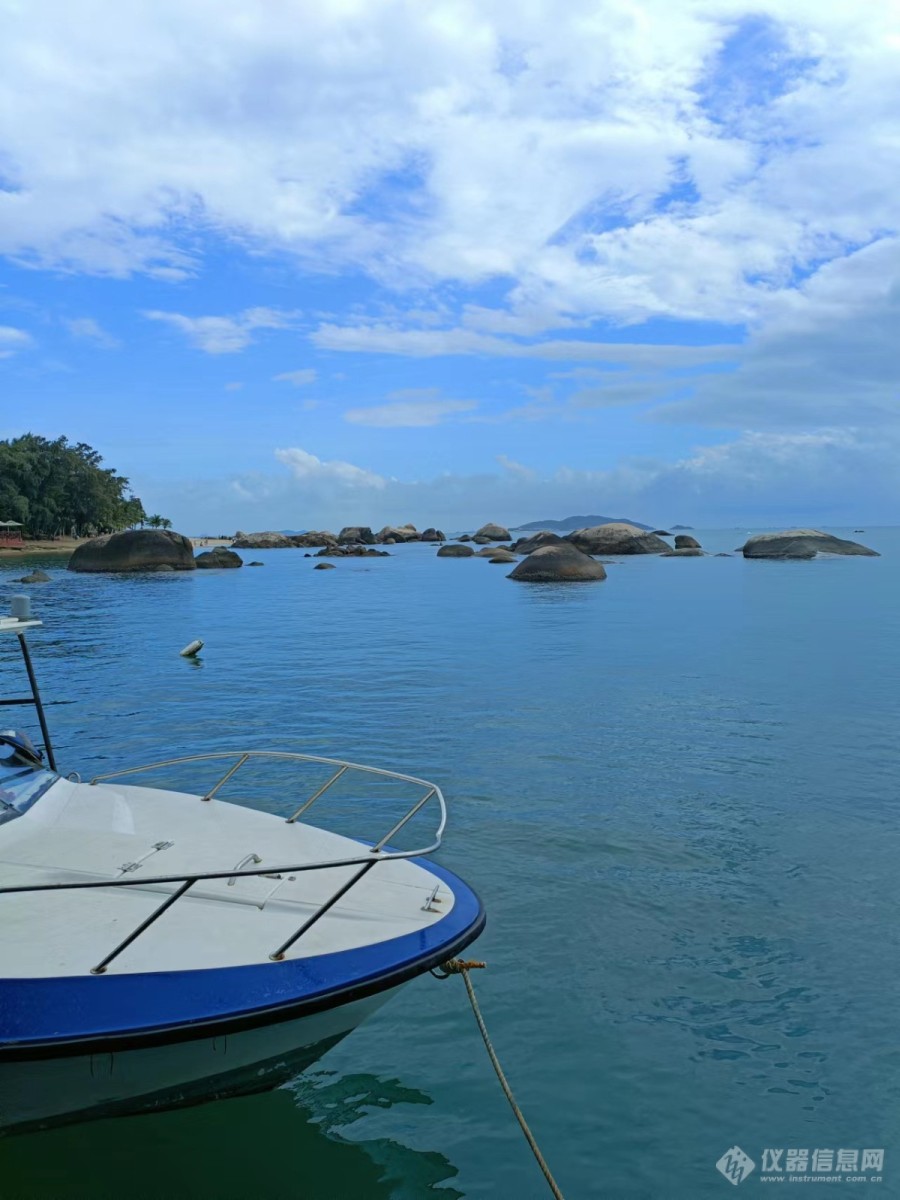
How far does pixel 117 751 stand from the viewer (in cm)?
1408

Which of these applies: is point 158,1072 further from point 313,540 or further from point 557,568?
point 313,540

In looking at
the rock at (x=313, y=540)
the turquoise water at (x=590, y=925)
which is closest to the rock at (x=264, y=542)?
the rock at (x=313, y=540)

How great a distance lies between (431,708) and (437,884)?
11103 mm

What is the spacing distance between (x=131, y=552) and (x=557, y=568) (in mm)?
29193

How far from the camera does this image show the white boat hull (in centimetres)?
433

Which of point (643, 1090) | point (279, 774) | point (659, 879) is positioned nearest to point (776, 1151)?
point (643, 1090)

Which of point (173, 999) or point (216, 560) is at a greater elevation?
point (216, 560)

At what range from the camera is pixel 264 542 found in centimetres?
12181

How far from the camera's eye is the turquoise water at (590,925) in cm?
502

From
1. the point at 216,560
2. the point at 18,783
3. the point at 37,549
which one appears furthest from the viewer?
the point at 37,549

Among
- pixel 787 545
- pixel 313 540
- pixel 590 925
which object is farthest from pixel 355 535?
pixel 590 925

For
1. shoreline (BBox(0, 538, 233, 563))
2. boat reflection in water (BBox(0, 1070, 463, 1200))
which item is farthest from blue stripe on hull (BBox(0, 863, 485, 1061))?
shoreline (BBox(0, 538, 233, 563))

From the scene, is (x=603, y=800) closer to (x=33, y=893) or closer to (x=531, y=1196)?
(x=531, y=1196)

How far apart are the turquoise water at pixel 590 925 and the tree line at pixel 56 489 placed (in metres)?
62.8
